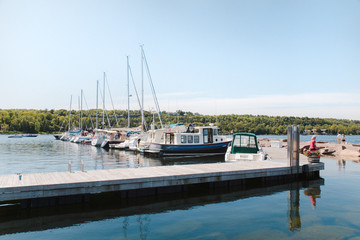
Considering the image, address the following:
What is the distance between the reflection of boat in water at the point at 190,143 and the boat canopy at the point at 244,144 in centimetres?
1129

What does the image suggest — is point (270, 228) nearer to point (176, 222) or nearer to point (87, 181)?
point (176, 222)

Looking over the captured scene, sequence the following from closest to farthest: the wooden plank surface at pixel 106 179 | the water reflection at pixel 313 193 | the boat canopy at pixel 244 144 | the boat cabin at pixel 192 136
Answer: the wooden plank surface at pixel 106 179, the water reflection at pixel 313 193, the boat canopy at pixel 244 144, the boat cabin at pixel 192 136

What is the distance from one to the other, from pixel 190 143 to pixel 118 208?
2279cm

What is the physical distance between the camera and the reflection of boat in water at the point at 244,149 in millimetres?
21609

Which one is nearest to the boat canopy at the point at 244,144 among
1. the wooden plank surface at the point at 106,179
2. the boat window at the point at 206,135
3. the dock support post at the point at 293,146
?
the dock support post at the point at 293,146

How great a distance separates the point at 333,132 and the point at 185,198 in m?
156

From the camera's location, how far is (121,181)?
11945mm

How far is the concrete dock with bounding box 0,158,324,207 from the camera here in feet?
34.7

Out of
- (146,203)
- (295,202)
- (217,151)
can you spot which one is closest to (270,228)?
(295,202)

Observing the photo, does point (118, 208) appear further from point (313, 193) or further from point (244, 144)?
point (244, 144)

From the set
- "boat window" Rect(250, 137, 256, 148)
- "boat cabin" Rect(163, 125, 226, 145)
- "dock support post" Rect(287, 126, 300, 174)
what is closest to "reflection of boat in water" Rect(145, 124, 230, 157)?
"boat cabin" Rect(163, 125, 226, 145)

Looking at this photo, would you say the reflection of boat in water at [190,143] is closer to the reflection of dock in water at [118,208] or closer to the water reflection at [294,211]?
the reflection of dock in water at [118,208]

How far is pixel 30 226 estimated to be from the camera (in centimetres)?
973

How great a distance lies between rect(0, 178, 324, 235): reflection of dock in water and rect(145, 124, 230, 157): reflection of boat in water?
18.4m
